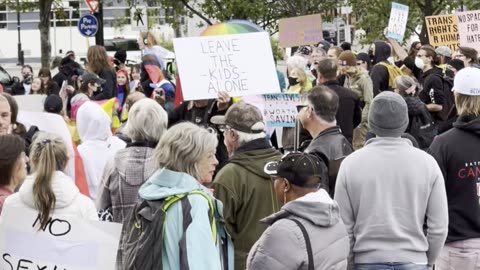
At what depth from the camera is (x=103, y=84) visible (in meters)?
12.1

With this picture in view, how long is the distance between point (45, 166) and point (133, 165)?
2.75 feet

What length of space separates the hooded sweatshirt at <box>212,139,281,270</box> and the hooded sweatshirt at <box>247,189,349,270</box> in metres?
1.22

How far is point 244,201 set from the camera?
5.81 m

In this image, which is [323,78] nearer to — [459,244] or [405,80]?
[405,80]

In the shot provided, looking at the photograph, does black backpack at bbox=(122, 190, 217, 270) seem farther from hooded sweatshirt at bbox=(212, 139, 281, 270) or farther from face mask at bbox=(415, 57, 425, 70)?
face mask at bbox=(415, 57, 425, 70)

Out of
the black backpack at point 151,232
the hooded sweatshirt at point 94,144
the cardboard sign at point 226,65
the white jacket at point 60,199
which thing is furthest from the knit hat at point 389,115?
the cardboard sign at point 226,65

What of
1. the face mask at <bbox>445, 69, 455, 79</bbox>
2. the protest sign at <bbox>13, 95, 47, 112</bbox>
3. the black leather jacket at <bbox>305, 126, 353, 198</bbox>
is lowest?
the protest sign at <bbox>13, 95, 47, 112</bbox>

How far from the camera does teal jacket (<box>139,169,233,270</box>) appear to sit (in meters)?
4.61

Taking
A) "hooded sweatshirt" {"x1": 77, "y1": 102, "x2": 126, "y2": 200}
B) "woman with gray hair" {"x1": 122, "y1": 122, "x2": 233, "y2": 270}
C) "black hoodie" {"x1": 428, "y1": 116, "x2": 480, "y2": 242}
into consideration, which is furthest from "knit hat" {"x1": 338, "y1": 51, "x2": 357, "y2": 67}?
"woman with gray hair" {"x1": 122, "y1": 122, "x2": 233, "y2": 270}

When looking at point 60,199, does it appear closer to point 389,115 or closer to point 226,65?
point 389,115

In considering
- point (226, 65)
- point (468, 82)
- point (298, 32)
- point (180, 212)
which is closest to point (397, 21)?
point (298, 32)

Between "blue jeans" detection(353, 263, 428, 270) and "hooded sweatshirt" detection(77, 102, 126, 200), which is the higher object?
"hooded sweatshirt" detection(77, 102, 126, 200)

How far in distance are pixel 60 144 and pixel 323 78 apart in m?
4.90

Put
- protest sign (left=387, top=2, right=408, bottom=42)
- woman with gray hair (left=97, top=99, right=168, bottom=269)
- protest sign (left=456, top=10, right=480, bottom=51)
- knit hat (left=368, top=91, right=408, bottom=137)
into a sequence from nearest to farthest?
knit hat (left=368, top=91, right=408, bottom=137), woman with gray hair (left=97, top=99, right=168, bottom=269), protest sign (left=456, top=10, right=480, bottom=51), protest sign (left=387, top=2, right=408, bottom=42)
